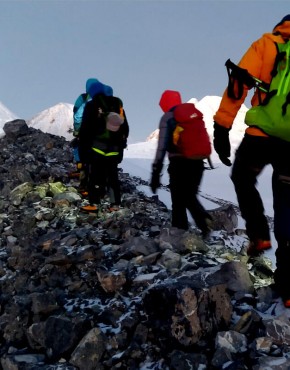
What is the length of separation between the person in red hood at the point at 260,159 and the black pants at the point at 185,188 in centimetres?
155

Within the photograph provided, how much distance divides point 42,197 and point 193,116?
4740mm

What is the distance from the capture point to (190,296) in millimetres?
3266

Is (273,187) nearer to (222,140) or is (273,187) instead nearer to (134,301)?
(222,140)

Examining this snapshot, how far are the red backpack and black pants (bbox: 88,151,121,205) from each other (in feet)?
7.09

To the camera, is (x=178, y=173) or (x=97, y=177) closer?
(x=178, y=173)

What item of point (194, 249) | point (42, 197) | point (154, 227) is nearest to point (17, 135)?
point (42, 197)

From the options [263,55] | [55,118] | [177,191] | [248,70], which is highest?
[263,55]

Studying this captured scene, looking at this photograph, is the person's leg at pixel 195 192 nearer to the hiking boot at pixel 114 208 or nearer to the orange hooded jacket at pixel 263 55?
the orange hooded jacket at pixel 263 55

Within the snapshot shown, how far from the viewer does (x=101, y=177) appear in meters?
7.25

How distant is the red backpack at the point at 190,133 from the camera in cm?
503

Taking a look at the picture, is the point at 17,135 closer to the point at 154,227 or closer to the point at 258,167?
the point at 154,227

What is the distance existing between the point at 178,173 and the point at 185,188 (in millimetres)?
245

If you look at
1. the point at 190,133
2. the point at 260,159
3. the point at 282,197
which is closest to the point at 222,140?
the point at 260,159

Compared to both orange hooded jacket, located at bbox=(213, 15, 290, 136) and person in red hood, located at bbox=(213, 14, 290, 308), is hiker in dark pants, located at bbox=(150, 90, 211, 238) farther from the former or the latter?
orange hooded jacket, located at bbox=(213, 15, 290, 136)
